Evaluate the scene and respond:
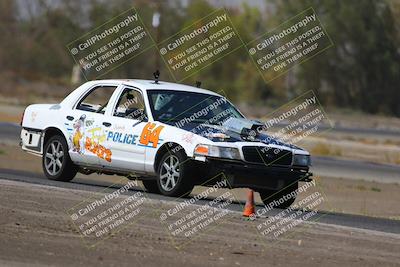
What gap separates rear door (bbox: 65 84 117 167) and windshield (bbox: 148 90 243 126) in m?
0.85

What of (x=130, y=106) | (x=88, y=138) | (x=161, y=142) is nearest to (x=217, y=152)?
(x=161, y=142)

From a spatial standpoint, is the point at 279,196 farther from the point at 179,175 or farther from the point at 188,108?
the point at 188,108

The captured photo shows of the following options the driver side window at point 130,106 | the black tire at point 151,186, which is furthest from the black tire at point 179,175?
the black tire at point 151,186

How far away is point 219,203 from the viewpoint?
13.5 meters

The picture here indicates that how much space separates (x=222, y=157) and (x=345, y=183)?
9665 millimetres

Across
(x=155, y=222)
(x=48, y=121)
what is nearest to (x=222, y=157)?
(x=155, y=222)

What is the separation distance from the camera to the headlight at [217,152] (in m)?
12.6

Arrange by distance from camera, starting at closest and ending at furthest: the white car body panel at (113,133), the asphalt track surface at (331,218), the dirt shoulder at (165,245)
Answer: the dirt shoulder at (165,245)
the asphalt track surface at (331,218)
the white car body panel at (113,133)

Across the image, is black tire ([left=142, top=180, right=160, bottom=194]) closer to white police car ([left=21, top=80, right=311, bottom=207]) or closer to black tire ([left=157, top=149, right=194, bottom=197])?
white police car ([left=21, top=80, right=311, bottom=207])

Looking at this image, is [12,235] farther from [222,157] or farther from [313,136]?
[313,136]

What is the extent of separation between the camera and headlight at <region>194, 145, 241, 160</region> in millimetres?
12633

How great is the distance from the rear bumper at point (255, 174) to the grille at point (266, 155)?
65 millimetres

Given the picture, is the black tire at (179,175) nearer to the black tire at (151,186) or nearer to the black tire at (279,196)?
the black tire at (279,196)

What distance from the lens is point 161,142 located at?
13.2 meters
